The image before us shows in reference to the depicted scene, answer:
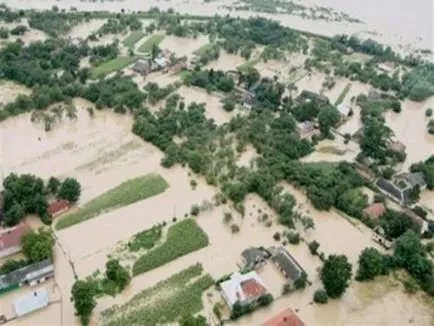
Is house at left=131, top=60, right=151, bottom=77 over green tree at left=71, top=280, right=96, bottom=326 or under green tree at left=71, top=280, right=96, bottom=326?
over

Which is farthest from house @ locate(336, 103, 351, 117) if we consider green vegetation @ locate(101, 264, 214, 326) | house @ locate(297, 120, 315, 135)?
green vegetation @ locate(101, 264, 214, 326)

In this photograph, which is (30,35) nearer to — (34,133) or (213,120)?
(34,133)

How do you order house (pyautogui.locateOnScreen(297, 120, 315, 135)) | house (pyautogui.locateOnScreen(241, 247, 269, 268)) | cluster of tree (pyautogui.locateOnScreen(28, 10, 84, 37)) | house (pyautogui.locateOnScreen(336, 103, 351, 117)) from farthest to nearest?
cluster of tree (pyautogui.locateOnScreen(28, 10, 84, 37)) < house (pyautogui.locateOnScreen(336, 103, 351, 117)) < house (pyautogui.locateOnScreen(297, 120, 315, 135)) < house (pyautogui.locateOnScreen(241, 247, 269, 268))

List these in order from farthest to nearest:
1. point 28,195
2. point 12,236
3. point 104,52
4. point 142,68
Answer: point 104,52, point 142,68, point 28,195, point 12,236

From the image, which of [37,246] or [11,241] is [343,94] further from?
[11,241]

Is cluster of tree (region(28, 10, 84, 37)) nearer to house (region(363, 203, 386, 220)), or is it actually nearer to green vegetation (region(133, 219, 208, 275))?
green vegetation (region(133, 219, 208, 275))

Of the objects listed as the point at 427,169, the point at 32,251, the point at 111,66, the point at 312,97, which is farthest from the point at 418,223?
the point at 111,66
